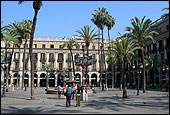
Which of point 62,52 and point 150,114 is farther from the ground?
point 62,52

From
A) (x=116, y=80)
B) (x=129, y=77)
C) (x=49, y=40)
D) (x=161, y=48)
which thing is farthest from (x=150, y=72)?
(x=49, y=40)

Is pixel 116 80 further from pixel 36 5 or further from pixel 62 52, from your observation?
pixel 36 5

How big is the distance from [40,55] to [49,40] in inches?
277

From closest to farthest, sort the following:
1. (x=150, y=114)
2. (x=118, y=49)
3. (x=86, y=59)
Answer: (x=150, y=114)
(x=118, y=49)
(x=86, y=59)

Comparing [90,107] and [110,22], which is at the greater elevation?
Answer: [110,22]

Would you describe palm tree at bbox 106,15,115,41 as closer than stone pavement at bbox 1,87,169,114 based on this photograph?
No

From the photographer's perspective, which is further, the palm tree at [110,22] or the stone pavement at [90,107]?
the palm tree at [110,22]

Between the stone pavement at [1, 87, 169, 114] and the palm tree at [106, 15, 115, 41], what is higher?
the palm tree at [106, 15, 115, 41]

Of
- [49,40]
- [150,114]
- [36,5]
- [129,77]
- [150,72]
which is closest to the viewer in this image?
[150,114]

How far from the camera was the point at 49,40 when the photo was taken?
76.8 meters

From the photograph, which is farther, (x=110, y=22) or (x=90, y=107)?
(x=110, y=22)

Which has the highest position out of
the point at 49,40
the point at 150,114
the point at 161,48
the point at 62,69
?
the point at 49,40

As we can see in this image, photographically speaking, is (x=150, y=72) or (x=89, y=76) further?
(x=89, y=76)

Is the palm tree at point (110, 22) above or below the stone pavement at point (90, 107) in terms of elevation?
above
